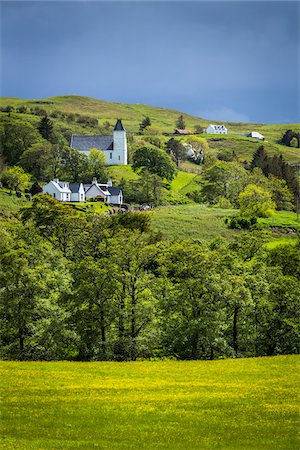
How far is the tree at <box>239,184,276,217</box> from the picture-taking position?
9844 cm

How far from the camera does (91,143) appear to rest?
150750mm

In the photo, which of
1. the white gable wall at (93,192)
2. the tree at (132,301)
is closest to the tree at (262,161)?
the white gable wall at (93,192)

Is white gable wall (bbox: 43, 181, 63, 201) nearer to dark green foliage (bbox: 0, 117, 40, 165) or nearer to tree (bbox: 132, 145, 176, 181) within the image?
dark green foliage (bbox: 0, 117, 40, 165)

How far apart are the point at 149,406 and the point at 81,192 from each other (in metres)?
81.5

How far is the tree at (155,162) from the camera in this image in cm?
13012

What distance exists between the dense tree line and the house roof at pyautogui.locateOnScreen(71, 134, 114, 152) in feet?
346

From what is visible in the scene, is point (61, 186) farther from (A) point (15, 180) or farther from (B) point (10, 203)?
(B) point (10, 203)

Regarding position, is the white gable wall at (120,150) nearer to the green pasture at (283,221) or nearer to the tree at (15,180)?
the tree at (15,180)

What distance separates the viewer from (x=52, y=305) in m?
38.2

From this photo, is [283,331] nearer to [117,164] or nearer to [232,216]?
[232,216]

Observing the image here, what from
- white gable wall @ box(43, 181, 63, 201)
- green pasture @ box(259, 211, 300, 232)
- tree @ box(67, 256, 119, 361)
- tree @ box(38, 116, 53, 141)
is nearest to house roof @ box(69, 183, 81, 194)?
white gable wall @ box(43, 181, 63, 201)

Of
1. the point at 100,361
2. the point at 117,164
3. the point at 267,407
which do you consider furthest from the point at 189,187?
the point at 267,407

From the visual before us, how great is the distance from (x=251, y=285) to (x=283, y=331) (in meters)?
4.30

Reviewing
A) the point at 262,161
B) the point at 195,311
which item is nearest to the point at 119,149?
the point at 262,161
